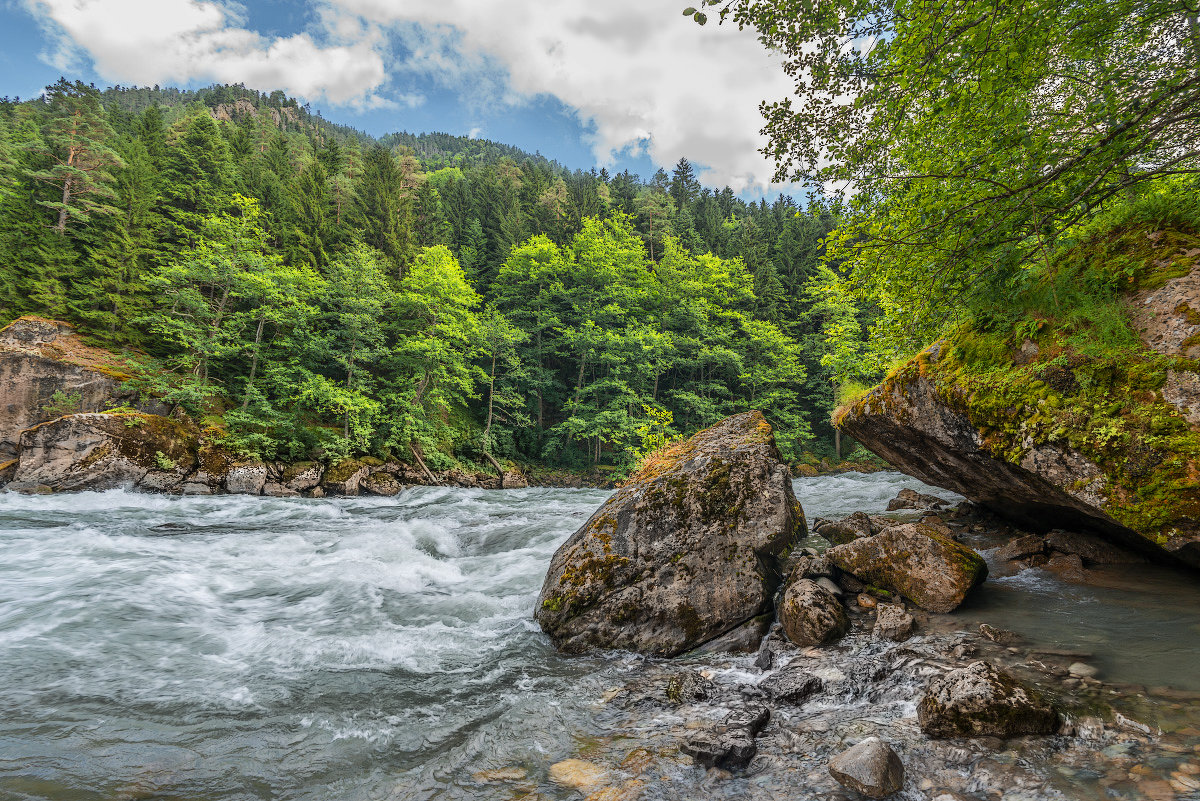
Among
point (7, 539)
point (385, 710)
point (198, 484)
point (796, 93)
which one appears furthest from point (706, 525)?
point (198, 484)

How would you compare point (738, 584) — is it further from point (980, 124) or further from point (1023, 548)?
point (980, 124)

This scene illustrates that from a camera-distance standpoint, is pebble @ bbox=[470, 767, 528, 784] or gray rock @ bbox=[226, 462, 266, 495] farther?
gray rock @ bbox=[226, 462, 266, 495]

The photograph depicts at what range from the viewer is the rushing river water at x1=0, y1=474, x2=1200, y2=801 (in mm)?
3141

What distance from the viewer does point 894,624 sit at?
4.14 m

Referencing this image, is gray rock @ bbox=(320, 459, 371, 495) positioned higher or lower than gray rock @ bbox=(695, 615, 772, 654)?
lower

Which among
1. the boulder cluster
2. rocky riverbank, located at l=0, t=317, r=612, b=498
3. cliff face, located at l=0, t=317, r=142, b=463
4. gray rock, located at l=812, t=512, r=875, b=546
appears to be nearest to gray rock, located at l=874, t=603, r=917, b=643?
the boulder cluster

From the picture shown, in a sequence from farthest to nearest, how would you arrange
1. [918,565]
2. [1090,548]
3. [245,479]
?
[245,479], [1090,548], [918,565]

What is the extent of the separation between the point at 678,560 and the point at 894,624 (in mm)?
2138

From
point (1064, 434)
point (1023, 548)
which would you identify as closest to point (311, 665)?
point (1064, 434)

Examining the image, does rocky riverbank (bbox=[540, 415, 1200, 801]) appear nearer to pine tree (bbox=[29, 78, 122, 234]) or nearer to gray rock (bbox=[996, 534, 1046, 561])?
gray rock (bbox=[996, 534, 1046, 561])

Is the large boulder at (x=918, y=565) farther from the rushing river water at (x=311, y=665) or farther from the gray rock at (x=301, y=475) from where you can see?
the gray rock at (x=301, y=475)

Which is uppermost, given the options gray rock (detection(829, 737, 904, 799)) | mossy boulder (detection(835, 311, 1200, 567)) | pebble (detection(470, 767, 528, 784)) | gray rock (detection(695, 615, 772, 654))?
mossy boulder (detection(835, 311, 1200, 567))

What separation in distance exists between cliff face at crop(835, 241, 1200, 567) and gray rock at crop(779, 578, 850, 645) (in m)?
2.33

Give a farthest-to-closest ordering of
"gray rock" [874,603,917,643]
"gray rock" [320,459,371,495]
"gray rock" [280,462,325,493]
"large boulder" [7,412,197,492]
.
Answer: "gray rock" [320,459,371,495]
"gray rock" [280,462,325,493]
"large boulder" [7,412,197,492]
"gray rock" [874,603,917,643]
